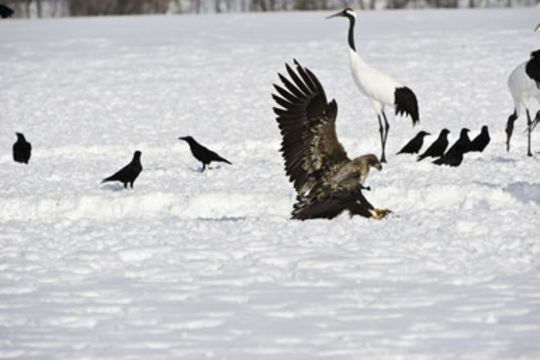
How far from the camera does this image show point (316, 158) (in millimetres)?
7875

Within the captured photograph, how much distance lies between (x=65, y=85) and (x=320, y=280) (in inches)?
587

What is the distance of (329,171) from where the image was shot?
793 centimetres

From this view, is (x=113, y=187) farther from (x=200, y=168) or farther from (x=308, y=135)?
(x=308, y=135)

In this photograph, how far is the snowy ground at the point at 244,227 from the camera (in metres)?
4.77

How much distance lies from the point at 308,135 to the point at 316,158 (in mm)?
201

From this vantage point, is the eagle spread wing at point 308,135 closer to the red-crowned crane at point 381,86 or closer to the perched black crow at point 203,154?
the perched black crow at point 203,154

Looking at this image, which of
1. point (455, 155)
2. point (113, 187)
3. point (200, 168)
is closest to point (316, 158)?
point (113, 187)

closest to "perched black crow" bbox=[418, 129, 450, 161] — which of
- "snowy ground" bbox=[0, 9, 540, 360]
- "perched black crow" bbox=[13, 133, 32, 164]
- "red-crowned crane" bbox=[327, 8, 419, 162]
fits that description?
"snowy ground" bbox=[0, 9, 540, 360]

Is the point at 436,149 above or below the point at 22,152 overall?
above

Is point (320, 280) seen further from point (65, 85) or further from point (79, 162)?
point (65, 85)

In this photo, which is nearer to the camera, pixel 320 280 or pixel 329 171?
pixel 320 280

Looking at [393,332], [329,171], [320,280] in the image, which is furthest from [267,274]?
[329,171]

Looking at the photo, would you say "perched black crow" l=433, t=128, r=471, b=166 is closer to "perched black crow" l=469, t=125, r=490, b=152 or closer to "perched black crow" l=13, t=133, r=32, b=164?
"perched black crow" l=469, t=125, r=490, b=152

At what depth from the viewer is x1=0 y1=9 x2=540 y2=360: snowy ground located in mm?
4773
